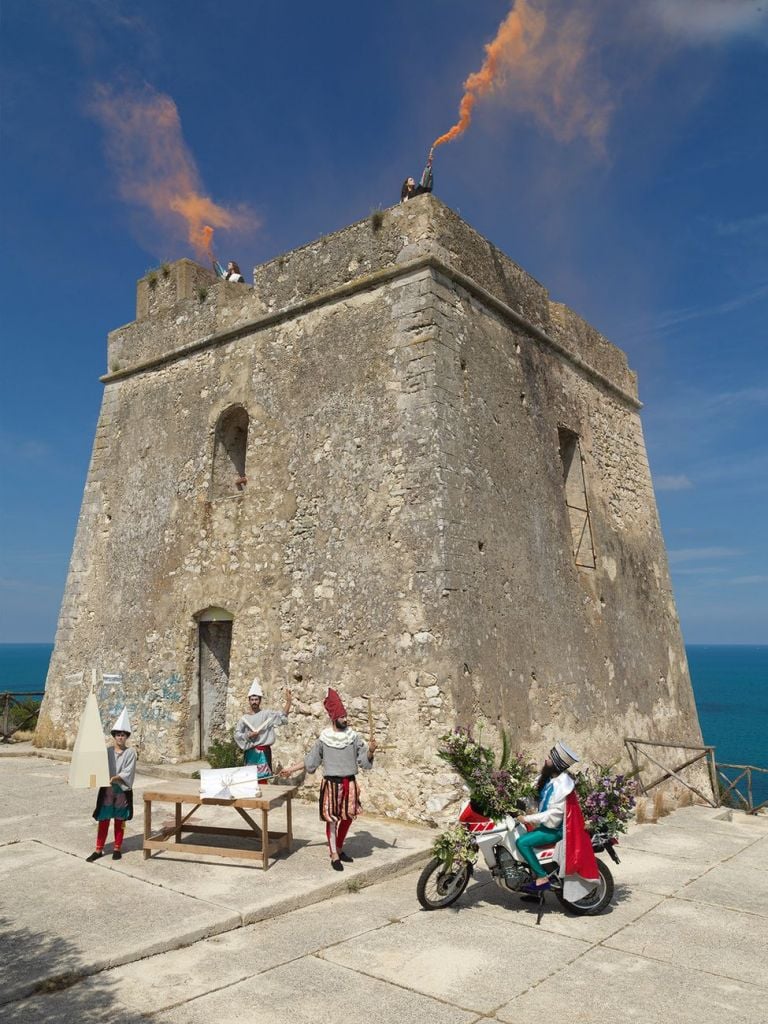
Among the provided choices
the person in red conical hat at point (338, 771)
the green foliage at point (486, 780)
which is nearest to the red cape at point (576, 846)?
the green foliage at point (486, 780)

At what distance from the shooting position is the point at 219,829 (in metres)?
7.35

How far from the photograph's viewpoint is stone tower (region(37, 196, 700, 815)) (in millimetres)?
8961

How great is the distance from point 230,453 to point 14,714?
25.6 ft

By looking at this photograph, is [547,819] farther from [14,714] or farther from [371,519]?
[14,714]

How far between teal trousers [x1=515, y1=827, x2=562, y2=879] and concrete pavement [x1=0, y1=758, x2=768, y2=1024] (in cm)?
38

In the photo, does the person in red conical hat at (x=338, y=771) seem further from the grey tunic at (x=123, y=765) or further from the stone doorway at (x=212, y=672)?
the stone doorway at (x=212, y=672)

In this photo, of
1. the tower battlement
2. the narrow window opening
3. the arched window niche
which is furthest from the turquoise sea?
the narrow window opening

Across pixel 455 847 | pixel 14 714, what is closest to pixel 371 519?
pixel 455 847

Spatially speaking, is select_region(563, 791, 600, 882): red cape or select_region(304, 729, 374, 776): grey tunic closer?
select_region(563, 791, 600, 882): red cape

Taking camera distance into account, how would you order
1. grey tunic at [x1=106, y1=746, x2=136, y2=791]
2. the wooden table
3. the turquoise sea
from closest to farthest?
the wooden table
grey tunic at [x1=106, y1=746, x2=136, y2=791]
the turquoise sea

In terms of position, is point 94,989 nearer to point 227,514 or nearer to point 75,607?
point 227,514

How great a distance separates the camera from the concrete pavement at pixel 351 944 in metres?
4.35

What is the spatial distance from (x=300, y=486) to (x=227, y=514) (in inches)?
56.6

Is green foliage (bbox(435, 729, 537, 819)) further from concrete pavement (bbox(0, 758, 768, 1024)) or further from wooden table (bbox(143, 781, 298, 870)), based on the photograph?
wooden table (bbox(143, 781, 298, 870))
